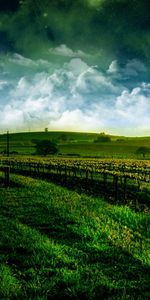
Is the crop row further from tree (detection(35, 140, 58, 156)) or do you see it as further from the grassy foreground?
tree (detection(35, 140, 58, 156))

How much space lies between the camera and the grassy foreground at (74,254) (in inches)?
304

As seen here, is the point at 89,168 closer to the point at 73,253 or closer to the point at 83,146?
the point at 73,253

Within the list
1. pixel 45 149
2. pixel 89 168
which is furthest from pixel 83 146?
pixel 89 168

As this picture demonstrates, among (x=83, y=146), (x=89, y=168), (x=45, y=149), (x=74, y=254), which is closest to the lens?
(x=74, y=254)

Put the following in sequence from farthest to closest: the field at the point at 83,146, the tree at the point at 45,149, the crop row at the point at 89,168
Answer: the field at the point at 83,146
the tree at the point at 45,149
the crop row at the point at 89,168

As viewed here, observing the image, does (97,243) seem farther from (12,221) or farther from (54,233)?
(12,221)

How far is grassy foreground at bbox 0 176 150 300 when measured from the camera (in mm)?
7715

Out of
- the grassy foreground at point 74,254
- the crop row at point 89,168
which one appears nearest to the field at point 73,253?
the grassy foreground at point 74,254

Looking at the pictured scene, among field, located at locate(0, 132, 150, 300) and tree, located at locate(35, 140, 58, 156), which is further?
tree, located at locate(35, 140, 58, 156)

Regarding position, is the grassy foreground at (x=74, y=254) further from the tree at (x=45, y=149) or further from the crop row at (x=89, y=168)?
the tree at (x=45, y=149)

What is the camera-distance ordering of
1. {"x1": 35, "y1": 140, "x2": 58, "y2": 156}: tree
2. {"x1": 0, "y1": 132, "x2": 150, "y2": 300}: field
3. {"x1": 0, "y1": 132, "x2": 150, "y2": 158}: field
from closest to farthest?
{"x1": 0, "y1": 132, "x2": 150, "y2": 300}: field < {"x1": 35, "y1": 140, "x2": 58, "y2": 156}: tree < {"x1": 0, "y1": 132, "x2": 150, "y2": 158}: field

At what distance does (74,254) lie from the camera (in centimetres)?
989

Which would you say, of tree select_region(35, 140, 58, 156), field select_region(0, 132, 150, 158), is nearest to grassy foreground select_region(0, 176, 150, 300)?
tree select_region(35, 140, 58, 156)

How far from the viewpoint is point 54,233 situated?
12.1 m
